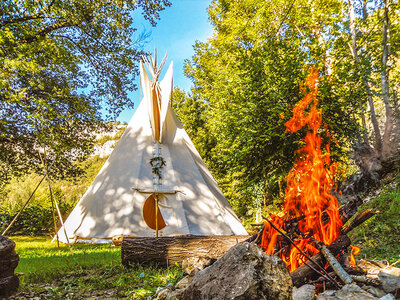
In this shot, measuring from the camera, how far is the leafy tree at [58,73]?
6941mm

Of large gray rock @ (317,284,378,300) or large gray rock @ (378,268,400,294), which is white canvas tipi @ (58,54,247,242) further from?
large gray rock @ (378,268,400,294)

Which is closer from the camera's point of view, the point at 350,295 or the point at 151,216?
the point at 350,295

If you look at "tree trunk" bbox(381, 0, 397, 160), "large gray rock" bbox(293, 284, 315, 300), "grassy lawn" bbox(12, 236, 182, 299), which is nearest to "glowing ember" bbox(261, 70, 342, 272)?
"large gray rock" bbox(293, 284, 315, 300)

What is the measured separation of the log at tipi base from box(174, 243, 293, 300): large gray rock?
2164 mm

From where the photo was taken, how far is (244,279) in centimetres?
172

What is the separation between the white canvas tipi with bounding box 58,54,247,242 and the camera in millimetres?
6832

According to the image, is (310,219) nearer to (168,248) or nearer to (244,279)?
(244,279)

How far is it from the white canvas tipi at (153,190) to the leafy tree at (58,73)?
2107 millimetres

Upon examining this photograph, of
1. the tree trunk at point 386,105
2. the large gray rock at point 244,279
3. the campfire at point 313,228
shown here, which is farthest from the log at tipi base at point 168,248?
the tree trunk at point 386,105

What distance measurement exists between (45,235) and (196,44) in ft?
53.8

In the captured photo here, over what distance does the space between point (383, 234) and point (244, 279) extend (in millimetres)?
4416

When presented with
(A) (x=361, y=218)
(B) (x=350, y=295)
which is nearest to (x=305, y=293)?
(B) (x=350, y=295)

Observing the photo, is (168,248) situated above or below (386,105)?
below

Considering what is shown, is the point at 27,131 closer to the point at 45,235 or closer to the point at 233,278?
the point at 45,235
